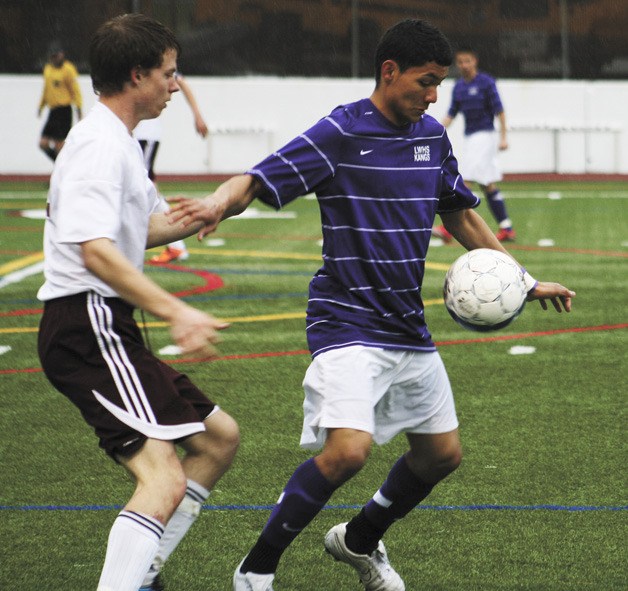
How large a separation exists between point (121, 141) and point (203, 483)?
1.13 m

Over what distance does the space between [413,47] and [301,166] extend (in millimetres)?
543

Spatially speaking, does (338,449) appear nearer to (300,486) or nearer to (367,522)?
(300,486)

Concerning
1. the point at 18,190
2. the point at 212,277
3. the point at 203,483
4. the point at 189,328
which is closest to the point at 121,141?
the point at 189,328

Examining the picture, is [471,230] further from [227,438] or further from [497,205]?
[497,205]

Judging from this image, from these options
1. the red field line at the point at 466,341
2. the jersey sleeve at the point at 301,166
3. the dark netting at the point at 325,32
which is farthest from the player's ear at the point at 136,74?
the dark netting at the point at 325,32

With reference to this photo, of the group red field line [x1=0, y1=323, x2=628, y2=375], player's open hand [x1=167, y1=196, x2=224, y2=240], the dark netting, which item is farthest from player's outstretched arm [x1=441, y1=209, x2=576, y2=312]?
the dark netting

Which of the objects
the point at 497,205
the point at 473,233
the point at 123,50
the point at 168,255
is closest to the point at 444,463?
the point at 473,233

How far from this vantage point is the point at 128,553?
3.52 metres

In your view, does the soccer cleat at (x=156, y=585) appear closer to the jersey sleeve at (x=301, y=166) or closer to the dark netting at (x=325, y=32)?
the jersey sleeve at (x=301, y=166)

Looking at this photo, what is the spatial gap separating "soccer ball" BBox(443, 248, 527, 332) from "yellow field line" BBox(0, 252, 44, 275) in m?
8.17

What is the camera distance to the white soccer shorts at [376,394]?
400cm

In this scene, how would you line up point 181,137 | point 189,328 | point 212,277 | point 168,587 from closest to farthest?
point 189,328
point 168,587
point 212,277
point 181,137

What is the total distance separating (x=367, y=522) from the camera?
4.38 meters

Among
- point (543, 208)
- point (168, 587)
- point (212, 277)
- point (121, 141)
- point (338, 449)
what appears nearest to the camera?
point (121, 141)
